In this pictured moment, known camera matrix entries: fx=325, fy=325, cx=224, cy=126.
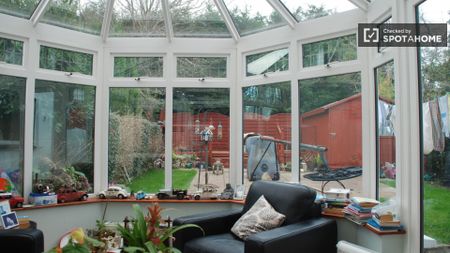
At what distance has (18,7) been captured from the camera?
11.4 ft

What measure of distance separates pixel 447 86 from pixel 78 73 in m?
3.82

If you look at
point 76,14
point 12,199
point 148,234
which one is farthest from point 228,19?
point 12,199

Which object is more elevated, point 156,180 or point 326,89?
point 326,89

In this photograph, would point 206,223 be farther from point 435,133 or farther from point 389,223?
point 435,133

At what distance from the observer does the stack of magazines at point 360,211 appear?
8.87 ft

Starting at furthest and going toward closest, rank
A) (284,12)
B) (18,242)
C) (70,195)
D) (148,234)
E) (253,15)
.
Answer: (253,15) → (70,195) → (284,12) → (18,242) → (148,234)

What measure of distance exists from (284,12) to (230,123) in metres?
1.48

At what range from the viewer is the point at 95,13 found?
3828mm

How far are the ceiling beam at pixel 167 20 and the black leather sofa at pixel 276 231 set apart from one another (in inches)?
85.1

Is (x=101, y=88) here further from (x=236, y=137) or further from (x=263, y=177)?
(x=263, y=177)

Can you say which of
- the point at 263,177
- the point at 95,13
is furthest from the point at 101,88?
the point at 263,177

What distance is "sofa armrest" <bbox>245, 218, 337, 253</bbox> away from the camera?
2.36 metres

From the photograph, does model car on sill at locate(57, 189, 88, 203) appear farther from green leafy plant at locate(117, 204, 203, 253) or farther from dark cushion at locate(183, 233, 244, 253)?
green leafy plant at locate(117, 204, 203, 253)

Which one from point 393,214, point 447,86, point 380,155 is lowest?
point 393,214
